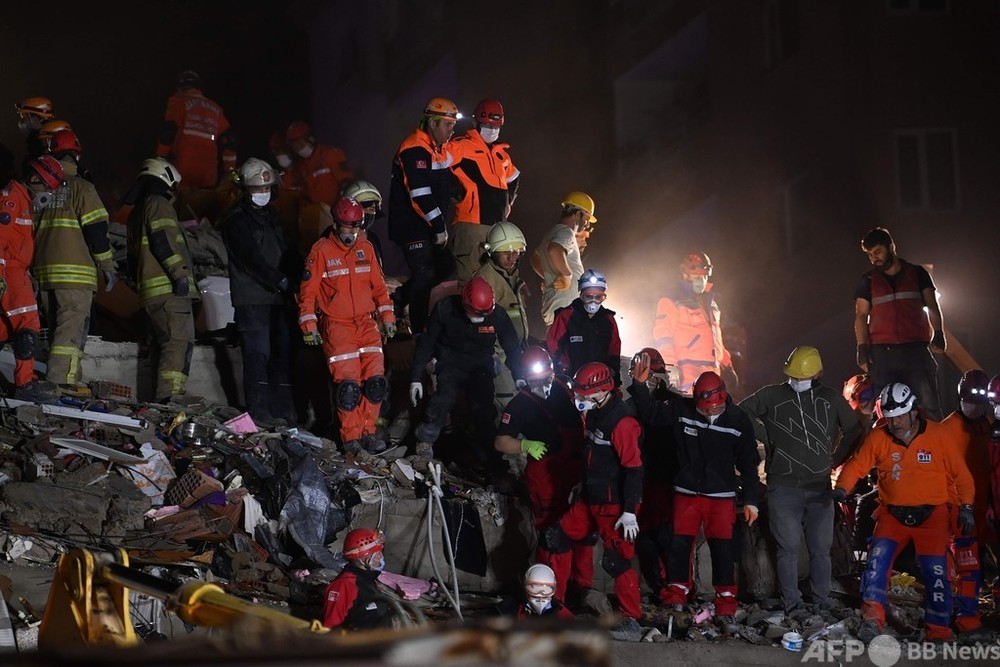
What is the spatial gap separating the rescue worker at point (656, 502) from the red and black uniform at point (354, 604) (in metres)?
2.90

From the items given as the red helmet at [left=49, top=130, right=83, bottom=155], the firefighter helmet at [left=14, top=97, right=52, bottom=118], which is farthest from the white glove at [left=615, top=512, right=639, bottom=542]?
the firefighter helmet at [left=14, top=97, right=52, bottom=118]

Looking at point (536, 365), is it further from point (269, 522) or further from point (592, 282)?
point (269, 522)

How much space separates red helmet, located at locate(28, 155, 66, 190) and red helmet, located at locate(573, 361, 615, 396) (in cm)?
515

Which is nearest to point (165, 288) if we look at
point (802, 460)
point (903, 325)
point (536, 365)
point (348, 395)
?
point (348, 395)

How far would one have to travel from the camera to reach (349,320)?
10.7 m

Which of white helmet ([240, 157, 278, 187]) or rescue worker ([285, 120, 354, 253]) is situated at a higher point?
rescue worker ([285, 120, 354, 253])

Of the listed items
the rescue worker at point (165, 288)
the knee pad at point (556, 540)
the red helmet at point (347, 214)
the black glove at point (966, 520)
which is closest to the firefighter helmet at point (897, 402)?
the black glove at point (966, 520)

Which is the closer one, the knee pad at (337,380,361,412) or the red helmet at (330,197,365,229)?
the knee pad at (337,380,361,412)

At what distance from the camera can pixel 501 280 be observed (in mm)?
11453

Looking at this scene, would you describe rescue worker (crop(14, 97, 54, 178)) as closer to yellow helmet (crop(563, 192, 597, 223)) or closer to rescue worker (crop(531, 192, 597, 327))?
rescue worker (crop(531, 192, 597, 327))

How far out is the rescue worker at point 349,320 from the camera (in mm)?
10531

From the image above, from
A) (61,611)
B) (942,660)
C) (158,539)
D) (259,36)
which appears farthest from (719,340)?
(259,36)

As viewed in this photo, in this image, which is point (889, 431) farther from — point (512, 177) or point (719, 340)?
point (512, 177)

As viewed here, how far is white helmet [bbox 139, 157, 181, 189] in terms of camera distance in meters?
11.4
